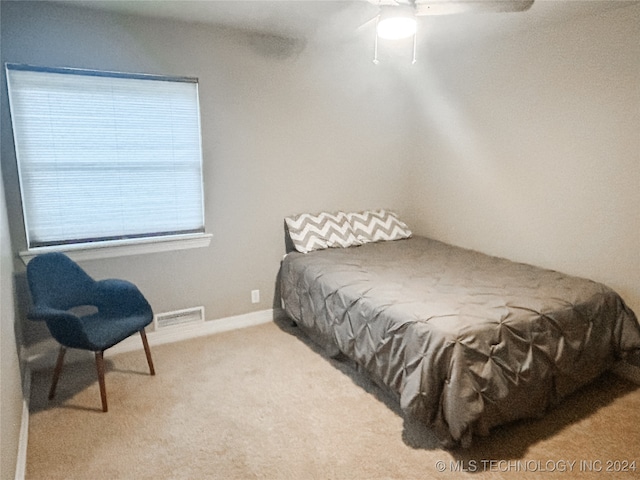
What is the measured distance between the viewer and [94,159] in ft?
9.03

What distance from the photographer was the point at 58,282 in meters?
2.52

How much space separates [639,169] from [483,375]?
164cm

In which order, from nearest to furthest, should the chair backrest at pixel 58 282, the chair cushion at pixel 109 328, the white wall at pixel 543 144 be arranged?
1. the chair cushion at pixel 109 328
2. the chair backrest at pixel 58 282
3. the white wall at pixel 543 144

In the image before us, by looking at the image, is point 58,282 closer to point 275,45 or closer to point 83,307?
point 83,307

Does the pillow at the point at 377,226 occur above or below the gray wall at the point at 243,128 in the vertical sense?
below

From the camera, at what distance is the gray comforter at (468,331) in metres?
1.91

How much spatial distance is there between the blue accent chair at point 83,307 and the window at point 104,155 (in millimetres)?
277

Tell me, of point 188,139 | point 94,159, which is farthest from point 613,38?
point 94,159

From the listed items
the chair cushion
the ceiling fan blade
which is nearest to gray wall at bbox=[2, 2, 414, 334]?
the chair cushion

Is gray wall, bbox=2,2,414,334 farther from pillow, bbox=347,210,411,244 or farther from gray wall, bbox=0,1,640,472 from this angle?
pillow, bbox=347,210,411,244

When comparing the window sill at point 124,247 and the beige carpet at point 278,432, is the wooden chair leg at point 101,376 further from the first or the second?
the window sill at point 124,247

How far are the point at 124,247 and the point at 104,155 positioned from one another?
0.62 meters

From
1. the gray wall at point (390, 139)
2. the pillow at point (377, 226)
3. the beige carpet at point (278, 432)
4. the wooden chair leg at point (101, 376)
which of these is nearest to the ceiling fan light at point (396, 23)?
the gray wall at point (390, 139)

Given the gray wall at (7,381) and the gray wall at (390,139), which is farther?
the gray wall at (390,139)
